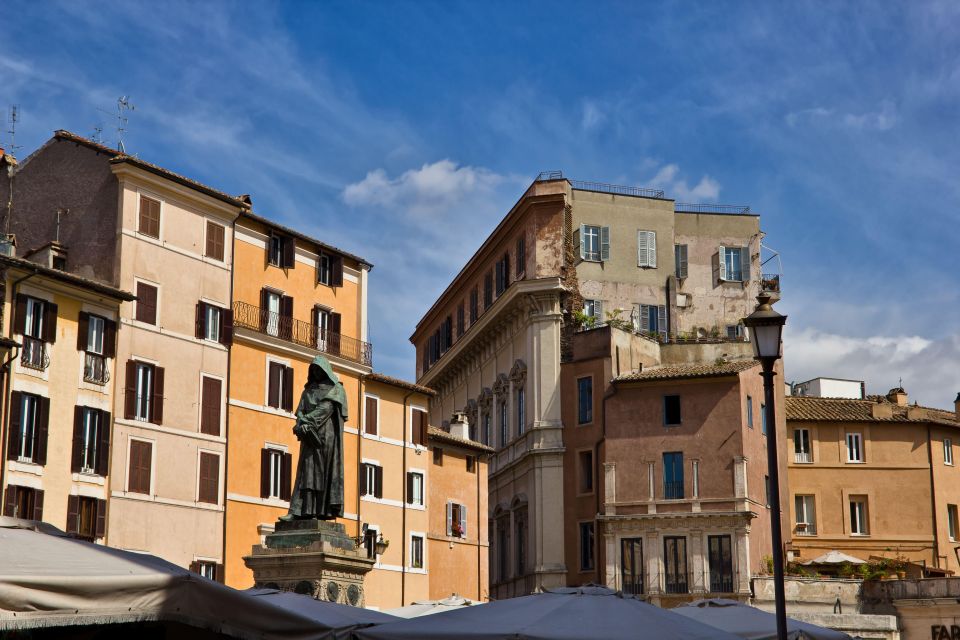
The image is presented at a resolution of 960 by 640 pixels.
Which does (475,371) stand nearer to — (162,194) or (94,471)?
(162,194)

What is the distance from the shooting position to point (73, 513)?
39312 millimetres

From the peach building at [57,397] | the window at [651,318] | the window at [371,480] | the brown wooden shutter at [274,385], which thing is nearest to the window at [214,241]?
the brown wooden shutter at [274,385]

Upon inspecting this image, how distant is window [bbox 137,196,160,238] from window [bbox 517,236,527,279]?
20953 millimetres

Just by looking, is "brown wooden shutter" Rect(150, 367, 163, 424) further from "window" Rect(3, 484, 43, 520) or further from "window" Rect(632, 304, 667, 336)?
"window" Rect(632, 304, 667, 336)

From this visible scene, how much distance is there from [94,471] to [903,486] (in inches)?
1470

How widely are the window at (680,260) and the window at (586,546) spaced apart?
46.5 feet

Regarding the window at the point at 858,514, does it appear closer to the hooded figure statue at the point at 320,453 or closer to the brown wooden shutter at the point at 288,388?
the brown wooden shutter at the point at 288,388

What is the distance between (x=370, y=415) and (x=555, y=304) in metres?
12.5

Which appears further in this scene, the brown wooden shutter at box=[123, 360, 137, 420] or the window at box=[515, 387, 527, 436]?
Result: the window at box=[515, 387, 527, 436]

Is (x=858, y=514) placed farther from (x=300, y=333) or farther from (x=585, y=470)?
(x=300, y=333)

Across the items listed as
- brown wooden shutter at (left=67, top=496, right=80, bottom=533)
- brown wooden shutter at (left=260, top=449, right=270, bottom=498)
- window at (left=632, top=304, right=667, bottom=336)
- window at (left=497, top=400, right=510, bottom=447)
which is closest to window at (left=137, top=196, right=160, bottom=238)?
brown wooden shutter at (left=260, top=449, right=270, bottom=498)

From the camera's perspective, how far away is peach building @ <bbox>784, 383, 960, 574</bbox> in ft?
200

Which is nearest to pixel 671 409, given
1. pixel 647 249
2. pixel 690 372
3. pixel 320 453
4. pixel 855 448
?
pixel 690 372

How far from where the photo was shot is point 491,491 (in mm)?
66500
